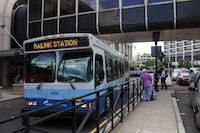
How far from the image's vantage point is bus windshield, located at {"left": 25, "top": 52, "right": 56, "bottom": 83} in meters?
6.32

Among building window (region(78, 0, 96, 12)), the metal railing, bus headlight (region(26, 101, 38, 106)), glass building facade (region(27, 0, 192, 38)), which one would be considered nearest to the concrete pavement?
the metal railing

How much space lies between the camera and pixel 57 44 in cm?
632

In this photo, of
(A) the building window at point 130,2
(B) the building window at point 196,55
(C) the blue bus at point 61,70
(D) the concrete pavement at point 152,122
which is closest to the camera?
(D) the concrete pavement at point 152,122

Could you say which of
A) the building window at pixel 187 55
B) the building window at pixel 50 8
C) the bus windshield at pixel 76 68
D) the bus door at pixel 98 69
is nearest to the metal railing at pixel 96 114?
the bus door at pixel 98 69

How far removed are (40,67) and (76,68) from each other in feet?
4.11

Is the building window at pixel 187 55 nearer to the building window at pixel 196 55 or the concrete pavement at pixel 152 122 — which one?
the building window at pixel 196 55

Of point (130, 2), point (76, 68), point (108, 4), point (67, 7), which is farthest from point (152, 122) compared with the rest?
point (67, 7)

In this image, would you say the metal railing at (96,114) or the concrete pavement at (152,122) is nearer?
the metal railing at (96,114)

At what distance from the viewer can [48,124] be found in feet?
21.5

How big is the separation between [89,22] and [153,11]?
501 cm

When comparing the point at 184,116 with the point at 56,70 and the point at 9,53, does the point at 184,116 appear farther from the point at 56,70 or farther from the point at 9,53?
the point at 9,53

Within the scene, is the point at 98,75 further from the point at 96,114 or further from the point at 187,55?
the point at 187,55

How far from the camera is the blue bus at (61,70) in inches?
239

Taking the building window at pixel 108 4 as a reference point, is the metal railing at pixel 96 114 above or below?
below
